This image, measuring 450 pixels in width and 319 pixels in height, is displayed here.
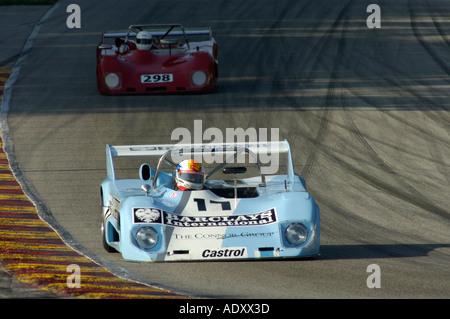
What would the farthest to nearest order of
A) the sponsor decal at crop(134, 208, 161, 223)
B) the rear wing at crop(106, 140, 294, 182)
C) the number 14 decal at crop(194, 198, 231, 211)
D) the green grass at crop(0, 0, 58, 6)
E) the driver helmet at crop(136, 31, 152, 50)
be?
the green grass at crop(0, 0, 58, 6) < the driver helmet at crop(136, 31, 152, 50) < the rear wing at crop(106, 140, 294, 182) < the number 14 decal at crop(194, 198, 231, 211) < the sponsor decal at crop(134, 208, 161, 223)

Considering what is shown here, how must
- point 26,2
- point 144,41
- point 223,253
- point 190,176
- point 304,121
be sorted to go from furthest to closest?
1. point 26,2
2. point 144,41
3. point 304,121
4. point 190,176
5. point 223,253

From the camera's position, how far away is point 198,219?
7883mm

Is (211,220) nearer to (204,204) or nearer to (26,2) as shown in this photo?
(204,204)

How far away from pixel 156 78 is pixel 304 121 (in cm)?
316

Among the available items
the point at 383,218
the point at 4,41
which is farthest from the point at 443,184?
the point at 4,41

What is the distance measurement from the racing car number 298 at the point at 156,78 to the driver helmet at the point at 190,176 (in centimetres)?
734

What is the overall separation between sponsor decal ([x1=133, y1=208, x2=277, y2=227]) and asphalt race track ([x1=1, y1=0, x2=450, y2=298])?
1.29 ft

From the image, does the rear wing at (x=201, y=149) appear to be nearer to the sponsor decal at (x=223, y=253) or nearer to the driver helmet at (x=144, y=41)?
the sponsor decal at (x=223, y=253)

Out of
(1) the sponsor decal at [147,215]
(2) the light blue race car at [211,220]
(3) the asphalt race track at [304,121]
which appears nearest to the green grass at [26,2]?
(3) the asphalt race track at [304,121]

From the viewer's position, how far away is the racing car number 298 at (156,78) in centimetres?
1565

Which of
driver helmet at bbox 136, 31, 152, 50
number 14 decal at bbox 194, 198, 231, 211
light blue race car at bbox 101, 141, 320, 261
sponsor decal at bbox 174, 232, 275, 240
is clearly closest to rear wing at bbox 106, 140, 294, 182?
light blue race car at bbox 101, 141, 320, 261

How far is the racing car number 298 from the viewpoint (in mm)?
15648

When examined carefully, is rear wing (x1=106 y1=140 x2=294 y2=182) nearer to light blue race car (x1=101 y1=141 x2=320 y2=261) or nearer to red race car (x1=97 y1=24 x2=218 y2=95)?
light blue race car (x1=101 y1=141 x2=320 y2=261)

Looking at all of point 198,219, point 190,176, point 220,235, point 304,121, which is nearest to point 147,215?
point 198,219
